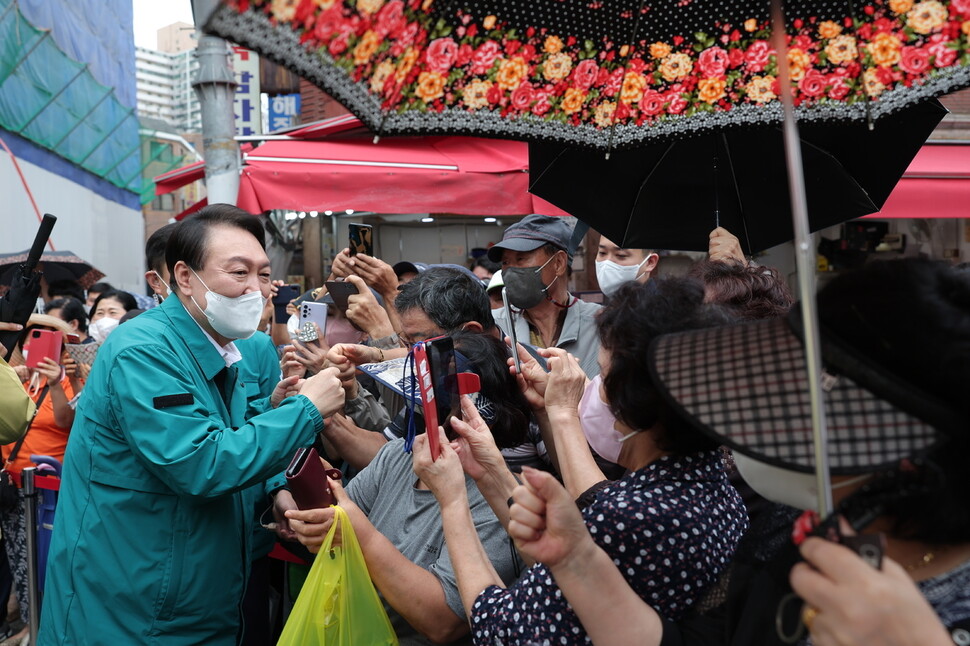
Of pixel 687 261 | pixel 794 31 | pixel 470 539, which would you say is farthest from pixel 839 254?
pixel 470 539

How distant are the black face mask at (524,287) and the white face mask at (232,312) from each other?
1.46m

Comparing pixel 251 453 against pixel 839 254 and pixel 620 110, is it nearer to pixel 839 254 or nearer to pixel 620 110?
pixel 620 110

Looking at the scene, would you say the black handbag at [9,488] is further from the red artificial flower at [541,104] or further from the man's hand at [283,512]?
the red artificial flower at [541,104]

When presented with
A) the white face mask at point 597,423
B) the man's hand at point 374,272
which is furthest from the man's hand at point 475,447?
the man's hand at point 374,272

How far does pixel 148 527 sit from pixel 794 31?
2.28m

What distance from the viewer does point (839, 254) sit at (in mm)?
8086

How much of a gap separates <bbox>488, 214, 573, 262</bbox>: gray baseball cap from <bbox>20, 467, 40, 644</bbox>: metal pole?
2474mm

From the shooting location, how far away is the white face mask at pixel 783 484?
Result: 1337 millimetres

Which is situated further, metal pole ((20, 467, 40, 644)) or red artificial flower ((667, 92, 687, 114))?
metal pole ((20, 467, 40, 644))

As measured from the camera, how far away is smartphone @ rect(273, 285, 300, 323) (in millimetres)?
4961

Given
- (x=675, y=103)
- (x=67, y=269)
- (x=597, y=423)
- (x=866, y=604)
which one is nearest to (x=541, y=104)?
(x=675, y=103)

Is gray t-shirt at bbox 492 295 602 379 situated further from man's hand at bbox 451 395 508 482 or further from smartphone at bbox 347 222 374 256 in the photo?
man's hand at bbox 451 395 508 482

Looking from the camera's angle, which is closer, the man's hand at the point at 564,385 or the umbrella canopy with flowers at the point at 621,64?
the umbrella canopy with flowers at the point at 621,64

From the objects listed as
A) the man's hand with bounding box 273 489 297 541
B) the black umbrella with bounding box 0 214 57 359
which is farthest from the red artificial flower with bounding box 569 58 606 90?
the black umbrella with bounding box 0 214 57 359
